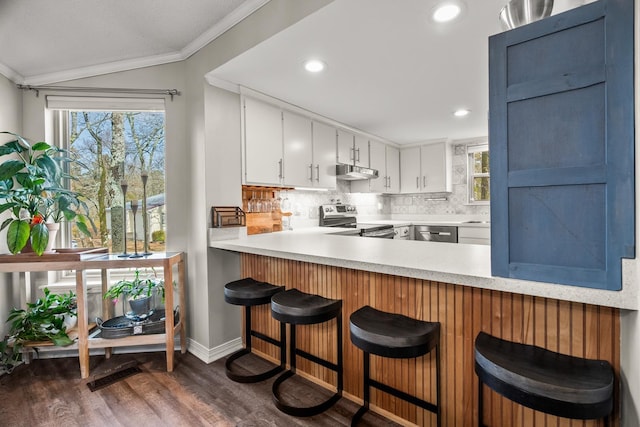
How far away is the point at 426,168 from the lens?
15.3 ft

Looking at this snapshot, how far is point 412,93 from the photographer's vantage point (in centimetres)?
266

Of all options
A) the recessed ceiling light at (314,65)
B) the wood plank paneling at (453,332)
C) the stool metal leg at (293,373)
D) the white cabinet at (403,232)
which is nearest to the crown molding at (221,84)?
the recessed ceiling light at (314,65)

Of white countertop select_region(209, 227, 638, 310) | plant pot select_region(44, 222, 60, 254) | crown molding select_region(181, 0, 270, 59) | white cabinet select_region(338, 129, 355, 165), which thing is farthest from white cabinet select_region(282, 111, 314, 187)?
plant pot select_region(44, 222, 60, 254)

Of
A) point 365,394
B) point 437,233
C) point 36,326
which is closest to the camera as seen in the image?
point 365,394

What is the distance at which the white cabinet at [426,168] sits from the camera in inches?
177

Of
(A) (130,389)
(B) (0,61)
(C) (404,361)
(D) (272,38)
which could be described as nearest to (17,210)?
(B) (0,61)

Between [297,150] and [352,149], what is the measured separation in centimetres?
106

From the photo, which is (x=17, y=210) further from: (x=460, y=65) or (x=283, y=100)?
(x=460, y=65)

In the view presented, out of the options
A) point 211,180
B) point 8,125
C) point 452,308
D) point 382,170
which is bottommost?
point 452,308

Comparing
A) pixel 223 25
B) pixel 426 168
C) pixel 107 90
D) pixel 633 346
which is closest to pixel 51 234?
pixel 107 90

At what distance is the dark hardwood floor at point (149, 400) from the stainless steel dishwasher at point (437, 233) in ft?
9.60

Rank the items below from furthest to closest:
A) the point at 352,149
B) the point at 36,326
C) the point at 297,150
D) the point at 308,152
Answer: the point at 352,149 → the point at 308,152 → the point at 297,150 → the point at 36,326

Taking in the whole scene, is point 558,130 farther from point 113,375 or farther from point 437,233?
point 437,233

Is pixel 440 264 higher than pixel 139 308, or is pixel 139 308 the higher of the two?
pixel 440 264
